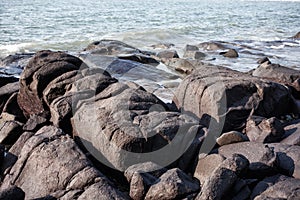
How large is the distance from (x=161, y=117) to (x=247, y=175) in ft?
5.42

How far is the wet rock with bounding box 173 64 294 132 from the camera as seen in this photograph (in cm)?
681

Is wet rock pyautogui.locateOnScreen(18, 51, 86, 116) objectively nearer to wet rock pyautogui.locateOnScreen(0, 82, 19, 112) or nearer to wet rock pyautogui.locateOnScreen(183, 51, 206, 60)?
wet rock pyautogui.locateOnScreen(0, 82, 19, 112)

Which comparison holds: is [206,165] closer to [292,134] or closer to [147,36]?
[292,134]

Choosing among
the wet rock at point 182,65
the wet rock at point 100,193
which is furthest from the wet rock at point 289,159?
the wet rock at point 182,65

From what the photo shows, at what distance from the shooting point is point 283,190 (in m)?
4.38

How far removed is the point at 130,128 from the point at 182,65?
8.85 meters

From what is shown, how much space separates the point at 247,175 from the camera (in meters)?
4.89

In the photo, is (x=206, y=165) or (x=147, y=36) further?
(x=147, y=36)

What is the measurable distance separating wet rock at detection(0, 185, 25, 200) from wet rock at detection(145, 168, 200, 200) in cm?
157

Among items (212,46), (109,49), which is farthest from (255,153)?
(212,46)

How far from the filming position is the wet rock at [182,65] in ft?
45.2

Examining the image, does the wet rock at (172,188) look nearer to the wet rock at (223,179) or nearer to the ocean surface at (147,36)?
the wet rock at (223,179)

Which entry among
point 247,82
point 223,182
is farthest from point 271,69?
point 223,182

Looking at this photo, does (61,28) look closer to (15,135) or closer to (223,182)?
(15,135)
